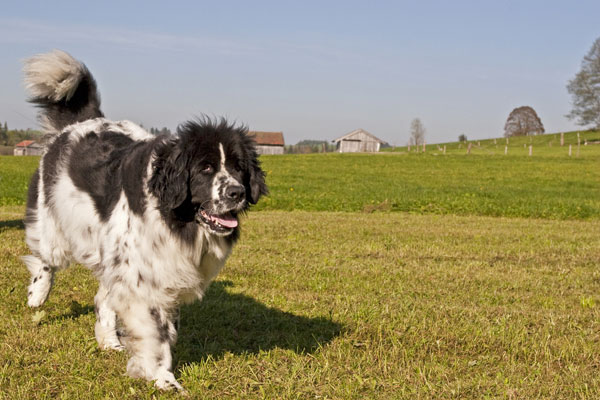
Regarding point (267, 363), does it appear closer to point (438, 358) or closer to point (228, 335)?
point (228, 335)

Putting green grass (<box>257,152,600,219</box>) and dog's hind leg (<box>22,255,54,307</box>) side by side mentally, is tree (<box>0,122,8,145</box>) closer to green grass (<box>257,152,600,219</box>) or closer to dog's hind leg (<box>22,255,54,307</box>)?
green grass (<box>257,152,600,219</box>)

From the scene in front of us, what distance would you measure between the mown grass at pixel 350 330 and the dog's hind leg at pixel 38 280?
0.48 ft

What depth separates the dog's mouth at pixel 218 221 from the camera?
4.14 meters

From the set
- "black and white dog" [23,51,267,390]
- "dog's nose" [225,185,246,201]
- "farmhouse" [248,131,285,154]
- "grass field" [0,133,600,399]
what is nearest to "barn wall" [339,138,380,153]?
"farmhouse" [248,131,285,154]

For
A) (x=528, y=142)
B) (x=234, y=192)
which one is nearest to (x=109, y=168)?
(x=234, y=192)

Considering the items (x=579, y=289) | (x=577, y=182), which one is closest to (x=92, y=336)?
(x=579, y=289)

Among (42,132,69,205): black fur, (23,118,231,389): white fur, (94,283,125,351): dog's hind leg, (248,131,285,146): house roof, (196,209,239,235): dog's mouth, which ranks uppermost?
(248,131,285,146): house roof

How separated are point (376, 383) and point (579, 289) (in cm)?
447

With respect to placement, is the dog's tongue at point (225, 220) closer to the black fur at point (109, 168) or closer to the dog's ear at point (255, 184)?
the dog's ear at point (255, 184)

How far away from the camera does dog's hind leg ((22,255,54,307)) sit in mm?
5828

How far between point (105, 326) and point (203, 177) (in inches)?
74.6

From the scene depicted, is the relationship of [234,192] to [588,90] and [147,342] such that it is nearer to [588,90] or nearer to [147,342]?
[147,342]

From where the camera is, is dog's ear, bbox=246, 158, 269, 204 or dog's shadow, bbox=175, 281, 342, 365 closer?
dog's ear, bbox=246, 158, 269, 204

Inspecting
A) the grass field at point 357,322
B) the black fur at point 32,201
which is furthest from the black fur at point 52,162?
the grass field at point 357,322
